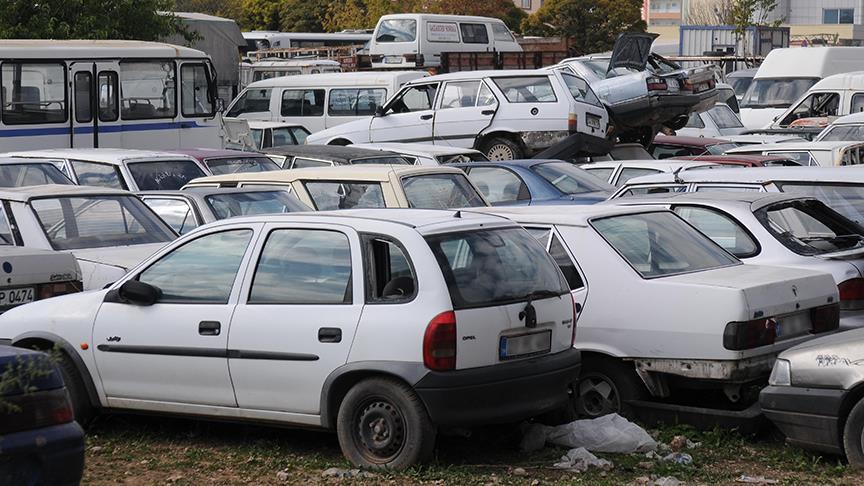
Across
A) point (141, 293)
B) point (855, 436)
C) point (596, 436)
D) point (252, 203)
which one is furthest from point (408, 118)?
point (855, 436)

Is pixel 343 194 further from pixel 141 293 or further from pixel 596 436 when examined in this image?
pixel 596 436

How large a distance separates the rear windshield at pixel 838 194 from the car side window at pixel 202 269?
5.04m

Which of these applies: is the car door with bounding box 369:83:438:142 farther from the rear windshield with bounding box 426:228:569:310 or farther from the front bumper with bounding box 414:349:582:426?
the front bumper with bounding box 414:349:582:426

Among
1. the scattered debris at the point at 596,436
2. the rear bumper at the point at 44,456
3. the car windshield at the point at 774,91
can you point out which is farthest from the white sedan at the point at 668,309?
the car windshield at the point at 774,91

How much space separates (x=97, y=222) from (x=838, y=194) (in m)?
6.21

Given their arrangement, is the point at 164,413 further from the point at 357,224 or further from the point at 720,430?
the point at 720,430

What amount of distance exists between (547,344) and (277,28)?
59648mm

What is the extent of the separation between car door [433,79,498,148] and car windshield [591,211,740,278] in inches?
467

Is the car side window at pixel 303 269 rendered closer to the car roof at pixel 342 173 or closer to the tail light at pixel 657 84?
the car roof at pixel 342 173

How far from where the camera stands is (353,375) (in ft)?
23.6

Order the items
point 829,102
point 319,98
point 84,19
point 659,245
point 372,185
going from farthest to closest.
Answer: point 319,98
point 84,19
point 829,102
point 372,185
point 659,245

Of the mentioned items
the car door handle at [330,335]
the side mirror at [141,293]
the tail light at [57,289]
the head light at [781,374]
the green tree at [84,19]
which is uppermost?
the green tree at [84,19]

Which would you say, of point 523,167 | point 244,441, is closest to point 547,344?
point 244,441

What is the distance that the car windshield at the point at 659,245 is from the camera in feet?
27.5
